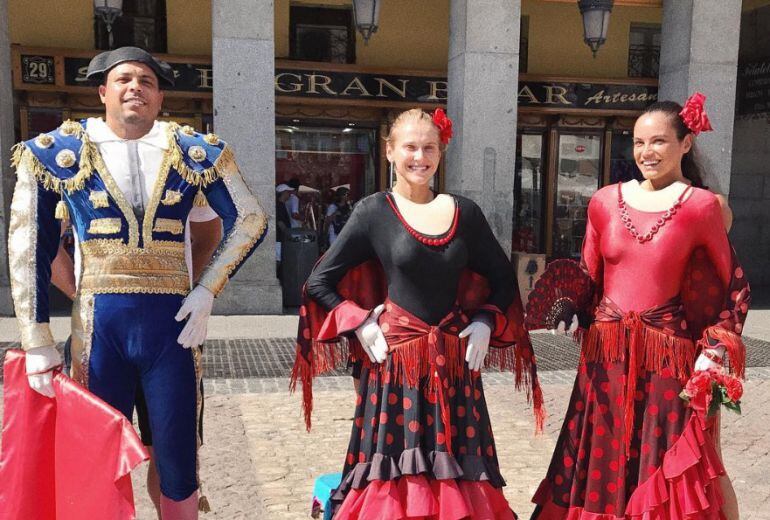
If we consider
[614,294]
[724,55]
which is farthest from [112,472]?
[724,55]

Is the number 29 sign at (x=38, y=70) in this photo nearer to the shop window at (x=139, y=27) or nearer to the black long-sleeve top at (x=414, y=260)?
the shop window at (x=139, y=27)

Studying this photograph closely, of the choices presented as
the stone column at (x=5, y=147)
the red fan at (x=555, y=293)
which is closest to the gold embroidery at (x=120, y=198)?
the red fan at (x=555, y=293)

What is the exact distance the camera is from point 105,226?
102 inches

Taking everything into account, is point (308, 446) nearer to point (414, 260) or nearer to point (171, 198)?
point (414, 260)

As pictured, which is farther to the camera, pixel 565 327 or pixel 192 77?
pixel 192 77

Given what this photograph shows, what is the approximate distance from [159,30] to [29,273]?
9450 mm

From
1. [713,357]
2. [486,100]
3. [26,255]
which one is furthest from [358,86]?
[713,357]

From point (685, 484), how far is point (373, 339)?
141cm

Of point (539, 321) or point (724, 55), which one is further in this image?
point (724, 55)

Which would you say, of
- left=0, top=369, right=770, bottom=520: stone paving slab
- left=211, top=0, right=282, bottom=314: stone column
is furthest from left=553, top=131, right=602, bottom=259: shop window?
left=0, top=369, right=770, bottom=520: stone paving slab

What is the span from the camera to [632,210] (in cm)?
290

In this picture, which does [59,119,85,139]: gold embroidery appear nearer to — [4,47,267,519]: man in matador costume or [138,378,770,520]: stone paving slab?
[4,47,267,519]: man in matador costume

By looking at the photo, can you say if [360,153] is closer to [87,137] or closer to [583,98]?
[583,98]

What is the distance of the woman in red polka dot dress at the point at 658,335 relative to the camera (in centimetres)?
278
